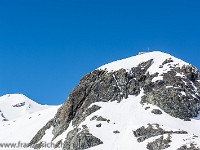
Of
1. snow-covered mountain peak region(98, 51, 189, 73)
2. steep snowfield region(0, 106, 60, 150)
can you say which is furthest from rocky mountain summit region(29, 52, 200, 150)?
steep snowfield region(0, 106, 60, 150)

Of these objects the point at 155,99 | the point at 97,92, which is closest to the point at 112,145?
the point at 155,99

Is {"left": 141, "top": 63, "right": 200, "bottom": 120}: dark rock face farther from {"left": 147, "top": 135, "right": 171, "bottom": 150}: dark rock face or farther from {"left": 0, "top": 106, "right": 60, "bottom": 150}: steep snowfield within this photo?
{"left": 0, "top": 106, "right": 60, "bottom": 150}: steep snowfield

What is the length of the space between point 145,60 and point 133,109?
24124mm

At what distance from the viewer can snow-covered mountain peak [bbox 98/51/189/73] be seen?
246 feet

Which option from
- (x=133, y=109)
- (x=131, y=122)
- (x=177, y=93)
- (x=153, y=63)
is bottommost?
(x=131, y=122)

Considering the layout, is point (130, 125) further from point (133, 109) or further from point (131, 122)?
point (133, 109)

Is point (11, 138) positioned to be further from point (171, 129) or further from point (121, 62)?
point (171, 129)

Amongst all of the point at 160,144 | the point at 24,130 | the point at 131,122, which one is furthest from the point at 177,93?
the point at 24,130

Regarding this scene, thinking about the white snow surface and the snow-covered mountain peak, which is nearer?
the white snow surface

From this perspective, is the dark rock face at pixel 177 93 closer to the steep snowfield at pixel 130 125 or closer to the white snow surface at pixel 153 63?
the steep snowfield at pixel 130 125

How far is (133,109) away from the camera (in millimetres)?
62656

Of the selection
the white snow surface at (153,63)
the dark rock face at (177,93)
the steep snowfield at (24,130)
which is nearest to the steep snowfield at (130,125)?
the dark rock face at (177,93)

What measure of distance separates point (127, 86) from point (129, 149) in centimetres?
2739

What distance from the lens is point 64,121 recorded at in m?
72.5
